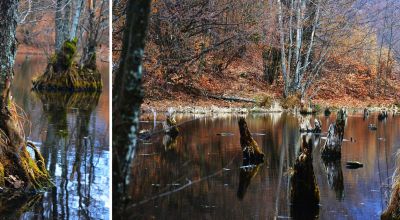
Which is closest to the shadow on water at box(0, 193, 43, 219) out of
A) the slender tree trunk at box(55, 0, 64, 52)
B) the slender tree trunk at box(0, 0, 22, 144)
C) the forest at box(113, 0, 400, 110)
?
the slender tree trunk at box(0, 0, 22, 144)

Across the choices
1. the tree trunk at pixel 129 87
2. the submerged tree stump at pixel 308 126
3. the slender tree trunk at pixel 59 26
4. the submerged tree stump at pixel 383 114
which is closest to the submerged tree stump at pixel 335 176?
the submerged tree stump at pixel 308 126

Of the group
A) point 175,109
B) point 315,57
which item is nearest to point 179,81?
point 175,109

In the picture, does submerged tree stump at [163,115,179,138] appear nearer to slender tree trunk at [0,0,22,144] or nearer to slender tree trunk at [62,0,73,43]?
slender tree trunk at [0,0,22,144]

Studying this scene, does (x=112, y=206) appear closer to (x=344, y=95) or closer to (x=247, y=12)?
(x=247, y=12)

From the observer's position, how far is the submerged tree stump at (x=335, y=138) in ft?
19.0

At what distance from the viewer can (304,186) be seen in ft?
14.5

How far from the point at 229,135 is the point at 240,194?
0.65 metres

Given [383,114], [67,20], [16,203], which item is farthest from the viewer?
[67,20]

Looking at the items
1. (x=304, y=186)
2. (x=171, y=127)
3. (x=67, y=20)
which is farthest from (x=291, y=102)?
(x=67, y=20)

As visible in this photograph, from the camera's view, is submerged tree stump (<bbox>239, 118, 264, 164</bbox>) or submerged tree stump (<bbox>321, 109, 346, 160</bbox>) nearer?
submerged tree stump (<bbox>239, 118, 264, 164</bbox>)

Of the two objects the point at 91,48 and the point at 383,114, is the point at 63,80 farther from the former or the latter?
the point at 383,114

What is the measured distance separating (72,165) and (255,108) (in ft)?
5.65

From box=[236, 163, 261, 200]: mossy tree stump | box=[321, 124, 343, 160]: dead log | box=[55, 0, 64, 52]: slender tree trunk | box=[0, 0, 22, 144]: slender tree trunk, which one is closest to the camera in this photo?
box=[0, 0, 22, 144]: slender tree trunk

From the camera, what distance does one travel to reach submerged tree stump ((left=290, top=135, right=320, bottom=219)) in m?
4.28
